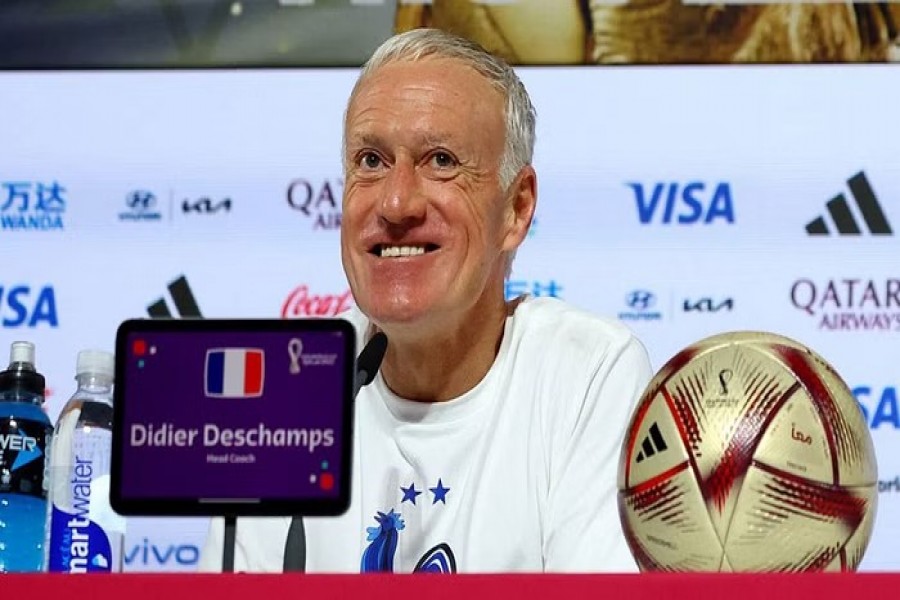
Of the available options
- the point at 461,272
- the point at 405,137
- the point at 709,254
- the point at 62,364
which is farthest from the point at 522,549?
the point at 62,364

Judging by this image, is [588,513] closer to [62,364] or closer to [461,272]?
[461,272]

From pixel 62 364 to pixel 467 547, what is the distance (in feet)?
4.72

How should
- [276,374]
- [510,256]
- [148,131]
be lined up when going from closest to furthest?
[276,374], [510,256], [148,131]

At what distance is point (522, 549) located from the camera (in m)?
2.04

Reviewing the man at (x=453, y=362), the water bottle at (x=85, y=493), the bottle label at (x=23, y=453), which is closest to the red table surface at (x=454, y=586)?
the water bottle at (x=85, y=493)

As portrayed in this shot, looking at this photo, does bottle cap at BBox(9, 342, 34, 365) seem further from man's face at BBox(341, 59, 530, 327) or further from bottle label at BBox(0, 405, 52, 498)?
man's face at BBox(341, 59, 530, 327)

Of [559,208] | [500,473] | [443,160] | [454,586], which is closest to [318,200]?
[559,208]

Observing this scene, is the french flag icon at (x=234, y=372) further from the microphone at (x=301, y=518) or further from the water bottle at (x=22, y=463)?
the water bottle at (x=22, y=463)

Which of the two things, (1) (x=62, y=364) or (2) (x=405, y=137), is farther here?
(1) (x=62, y=364)

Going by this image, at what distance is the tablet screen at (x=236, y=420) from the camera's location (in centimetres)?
132

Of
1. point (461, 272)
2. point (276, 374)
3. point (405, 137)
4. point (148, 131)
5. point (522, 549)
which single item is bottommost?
point (522, 549)

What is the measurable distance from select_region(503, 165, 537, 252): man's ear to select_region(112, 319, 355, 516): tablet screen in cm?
97

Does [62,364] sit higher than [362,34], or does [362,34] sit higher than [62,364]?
[362,34]

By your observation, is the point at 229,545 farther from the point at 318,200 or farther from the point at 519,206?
the point at 318,200
